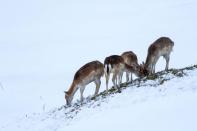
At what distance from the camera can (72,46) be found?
58.7 metres

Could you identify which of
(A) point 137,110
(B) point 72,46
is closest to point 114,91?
(A) point 137,110

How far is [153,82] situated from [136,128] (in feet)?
14.2

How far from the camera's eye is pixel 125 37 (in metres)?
59.2

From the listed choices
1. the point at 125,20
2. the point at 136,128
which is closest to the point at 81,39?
the point at 125,20

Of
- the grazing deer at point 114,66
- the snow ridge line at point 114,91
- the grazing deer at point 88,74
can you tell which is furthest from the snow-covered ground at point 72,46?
the grazing deer at point 114,66

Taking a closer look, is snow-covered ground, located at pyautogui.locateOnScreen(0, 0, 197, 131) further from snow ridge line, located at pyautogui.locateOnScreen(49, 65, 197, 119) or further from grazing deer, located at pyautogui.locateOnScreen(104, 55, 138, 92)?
grazing deer, located at pyautogui.locateOnScreen(104, 55, 138, 92)

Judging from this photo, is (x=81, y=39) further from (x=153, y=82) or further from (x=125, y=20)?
(x=153, y=82)

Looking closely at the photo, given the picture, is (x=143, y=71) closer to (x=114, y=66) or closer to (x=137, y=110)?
(x=114, y=66)

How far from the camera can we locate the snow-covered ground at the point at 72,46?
19812 millimetres

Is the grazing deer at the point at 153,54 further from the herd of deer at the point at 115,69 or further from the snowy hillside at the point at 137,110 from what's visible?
the snowy hillside at the point at 137,110

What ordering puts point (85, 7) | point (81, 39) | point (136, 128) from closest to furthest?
point (136, 128) < point (81, 39) < point (85, 7)

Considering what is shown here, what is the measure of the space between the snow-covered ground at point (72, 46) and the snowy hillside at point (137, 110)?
0.06 m

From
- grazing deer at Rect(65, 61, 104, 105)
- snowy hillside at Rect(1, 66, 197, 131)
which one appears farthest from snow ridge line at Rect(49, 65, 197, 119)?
grazing deer at Rect(65, 61, 104, 105)

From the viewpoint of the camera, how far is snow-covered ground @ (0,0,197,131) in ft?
65.0
